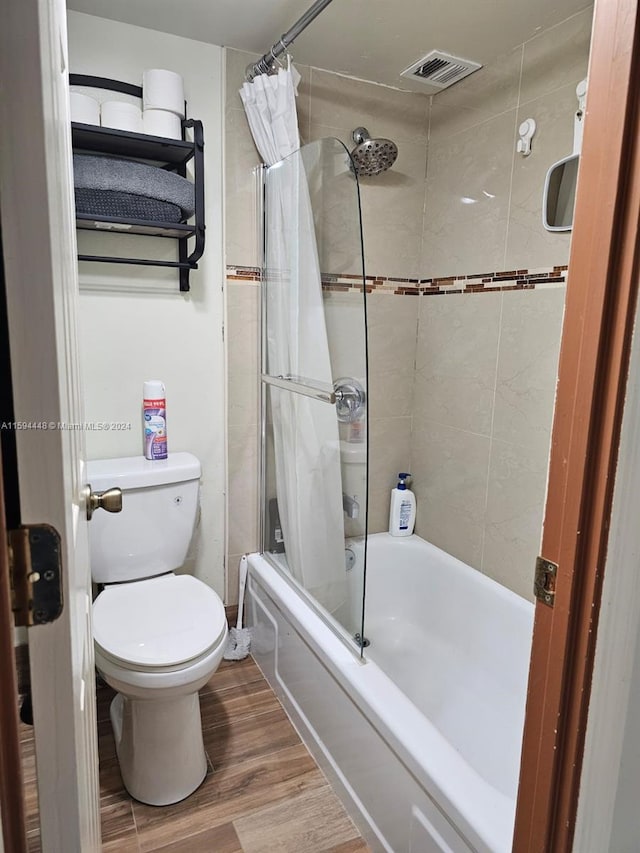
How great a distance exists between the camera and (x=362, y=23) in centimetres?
174

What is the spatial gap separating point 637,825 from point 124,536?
5.04 ft

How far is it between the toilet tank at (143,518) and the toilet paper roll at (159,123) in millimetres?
1094

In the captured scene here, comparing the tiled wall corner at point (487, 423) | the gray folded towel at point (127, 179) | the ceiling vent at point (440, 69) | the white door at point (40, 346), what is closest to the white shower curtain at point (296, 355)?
the gray folded towel at point (127, 179)

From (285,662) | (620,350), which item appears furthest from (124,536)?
(620,350)

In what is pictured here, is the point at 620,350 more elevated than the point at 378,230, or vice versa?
the point at 378,230

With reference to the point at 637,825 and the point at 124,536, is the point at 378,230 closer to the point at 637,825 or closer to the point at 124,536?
the point at 124,536

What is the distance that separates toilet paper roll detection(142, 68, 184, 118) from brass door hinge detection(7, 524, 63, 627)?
5.64ft

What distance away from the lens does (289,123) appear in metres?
1.86

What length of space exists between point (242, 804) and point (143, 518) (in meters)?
0.90

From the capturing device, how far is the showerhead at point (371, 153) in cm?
196

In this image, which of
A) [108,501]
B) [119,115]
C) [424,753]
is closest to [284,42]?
[119,115]

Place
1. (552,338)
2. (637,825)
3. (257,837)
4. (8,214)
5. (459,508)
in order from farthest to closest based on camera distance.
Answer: (459,508) < (552,338) < (257,837) < (637,825) < (8,214)

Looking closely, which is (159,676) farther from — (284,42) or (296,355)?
(284,42)

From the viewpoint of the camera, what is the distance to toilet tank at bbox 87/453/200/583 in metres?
1.79
